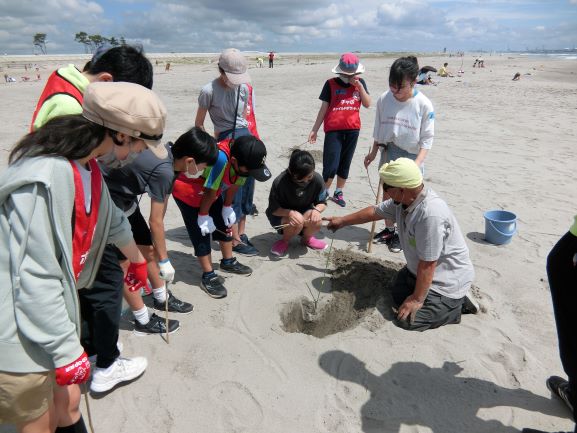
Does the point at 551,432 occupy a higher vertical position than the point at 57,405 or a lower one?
lower

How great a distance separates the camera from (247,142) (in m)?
3.14

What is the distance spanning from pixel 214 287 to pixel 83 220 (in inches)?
75.2

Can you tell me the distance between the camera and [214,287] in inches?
132

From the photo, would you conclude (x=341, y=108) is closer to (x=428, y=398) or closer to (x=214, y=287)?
(x=214, y=287)

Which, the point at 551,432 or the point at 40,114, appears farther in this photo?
the point at 551,432

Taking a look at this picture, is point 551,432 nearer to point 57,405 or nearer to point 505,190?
point 57,405

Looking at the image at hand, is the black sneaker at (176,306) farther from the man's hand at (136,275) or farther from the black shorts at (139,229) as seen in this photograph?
the black shorts at (139,229)

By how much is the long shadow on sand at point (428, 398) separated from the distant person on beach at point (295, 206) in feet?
5.02

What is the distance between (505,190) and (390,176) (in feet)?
13.4

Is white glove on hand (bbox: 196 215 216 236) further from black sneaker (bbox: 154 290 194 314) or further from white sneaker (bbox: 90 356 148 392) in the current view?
white sneaker (bbox: 90 356 148 392)

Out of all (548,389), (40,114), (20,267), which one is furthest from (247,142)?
(548,389)

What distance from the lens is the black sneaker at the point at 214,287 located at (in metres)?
3.33

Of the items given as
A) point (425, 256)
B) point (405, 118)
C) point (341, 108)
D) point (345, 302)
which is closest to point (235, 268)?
point (345, 302)

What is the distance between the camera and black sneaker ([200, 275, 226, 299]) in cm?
333
